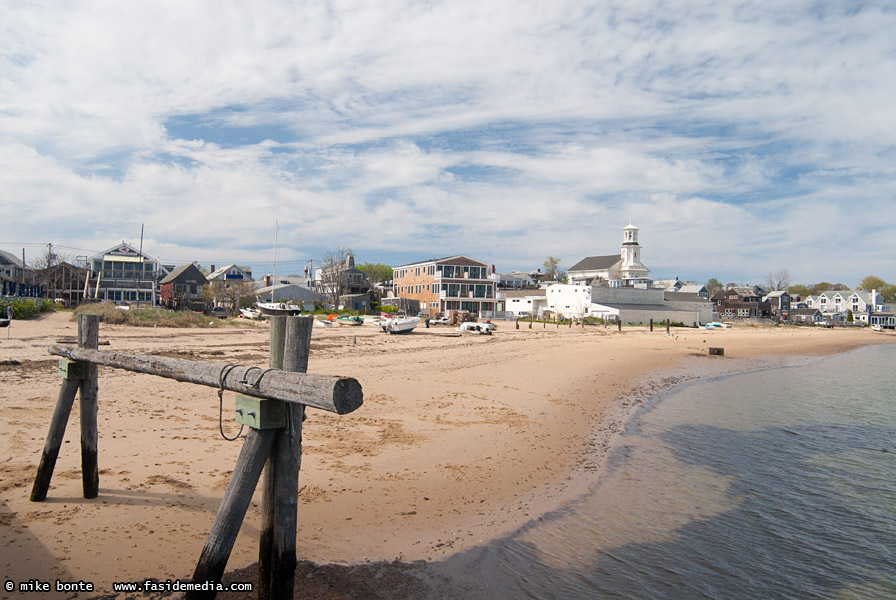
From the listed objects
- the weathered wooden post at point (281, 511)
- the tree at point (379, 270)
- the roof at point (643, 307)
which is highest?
the tree at point (379, 270)

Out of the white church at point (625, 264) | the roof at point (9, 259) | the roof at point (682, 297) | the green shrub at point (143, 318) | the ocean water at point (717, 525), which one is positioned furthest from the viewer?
the white church at point (625, 264)

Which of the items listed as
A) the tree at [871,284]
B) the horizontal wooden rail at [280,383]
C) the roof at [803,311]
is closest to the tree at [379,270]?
the roof at [803,311]

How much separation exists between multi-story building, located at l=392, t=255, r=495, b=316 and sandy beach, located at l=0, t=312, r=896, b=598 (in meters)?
56.6

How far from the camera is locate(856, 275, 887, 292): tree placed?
170m

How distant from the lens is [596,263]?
124 m

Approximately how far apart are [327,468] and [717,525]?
616 cm

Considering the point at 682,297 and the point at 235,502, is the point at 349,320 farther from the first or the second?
the point at 682,297

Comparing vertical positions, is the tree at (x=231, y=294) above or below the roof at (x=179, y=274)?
below

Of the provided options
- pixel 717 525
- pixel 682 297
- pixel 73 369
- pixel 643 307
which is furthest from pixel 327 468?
pixel 682 297

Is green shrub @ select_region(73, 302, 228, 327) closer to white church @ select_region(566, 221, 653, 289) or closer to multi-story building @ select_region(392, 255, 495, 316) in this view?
multi-story building @ select_region(392, 255, 495, 316)

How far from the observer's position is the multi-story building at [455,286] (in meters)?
76.1

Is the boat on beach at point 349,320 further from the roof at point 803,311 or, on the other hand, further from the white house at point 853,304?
the white house at point 853,304

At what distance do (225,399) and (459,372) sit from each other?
9.33 m

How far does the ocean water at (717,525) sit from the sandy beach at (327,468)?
26.8 inches
